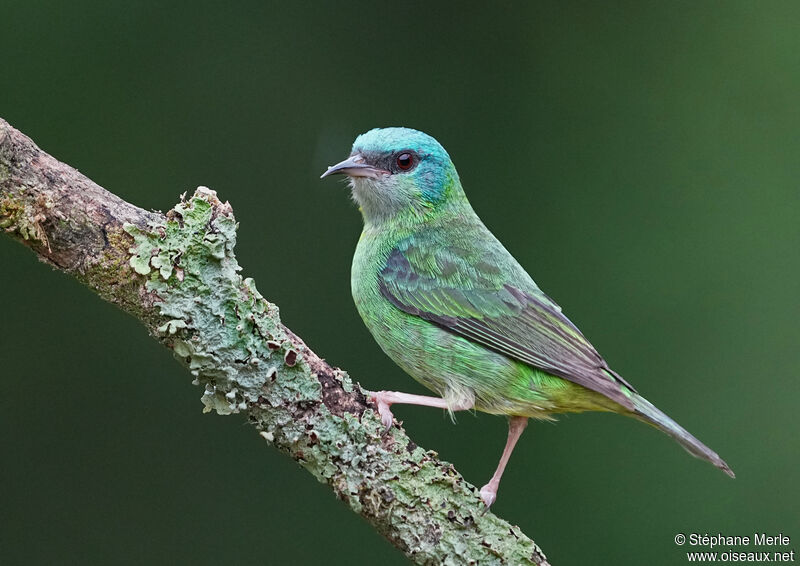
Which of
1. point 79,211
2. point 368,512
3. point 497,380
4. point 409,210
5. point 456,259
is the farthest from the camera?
point 409,210

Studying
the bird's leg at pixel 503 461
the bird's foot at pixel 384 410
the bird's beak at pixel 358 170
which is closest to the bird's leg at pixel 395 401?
the bird's foot at pixel 384 410

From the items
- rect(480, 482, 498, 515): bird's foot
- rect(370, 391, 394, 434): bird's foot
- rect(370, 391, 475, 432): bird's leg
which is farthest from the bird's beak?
rect(480, 482, 498, 515): bird's foot

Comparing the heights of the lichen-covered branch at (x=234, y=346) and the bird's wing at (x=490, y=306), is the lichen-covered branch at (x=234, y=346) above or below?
below

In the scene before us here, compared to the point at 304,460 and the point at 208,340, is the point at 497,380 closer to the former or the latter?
the point at 304,460

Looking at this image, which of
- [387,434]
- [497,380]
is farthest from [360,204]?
[387,434]

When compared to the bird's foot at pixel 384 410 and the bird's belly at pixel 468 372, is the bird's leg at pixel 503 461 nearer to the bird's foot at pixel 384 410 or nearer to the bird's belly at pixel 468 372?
the bird's belly at pixel 468 372

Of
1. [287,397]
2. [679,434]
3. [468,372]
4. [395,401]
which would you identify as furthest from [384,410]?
[679,434]

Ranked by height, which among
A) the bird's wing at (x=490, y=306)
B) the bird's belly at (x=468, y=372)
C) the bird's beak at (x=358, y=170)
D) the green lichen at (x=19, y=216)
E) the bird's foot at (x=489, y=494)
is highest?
the bird's beak at (x=358, y=170)
